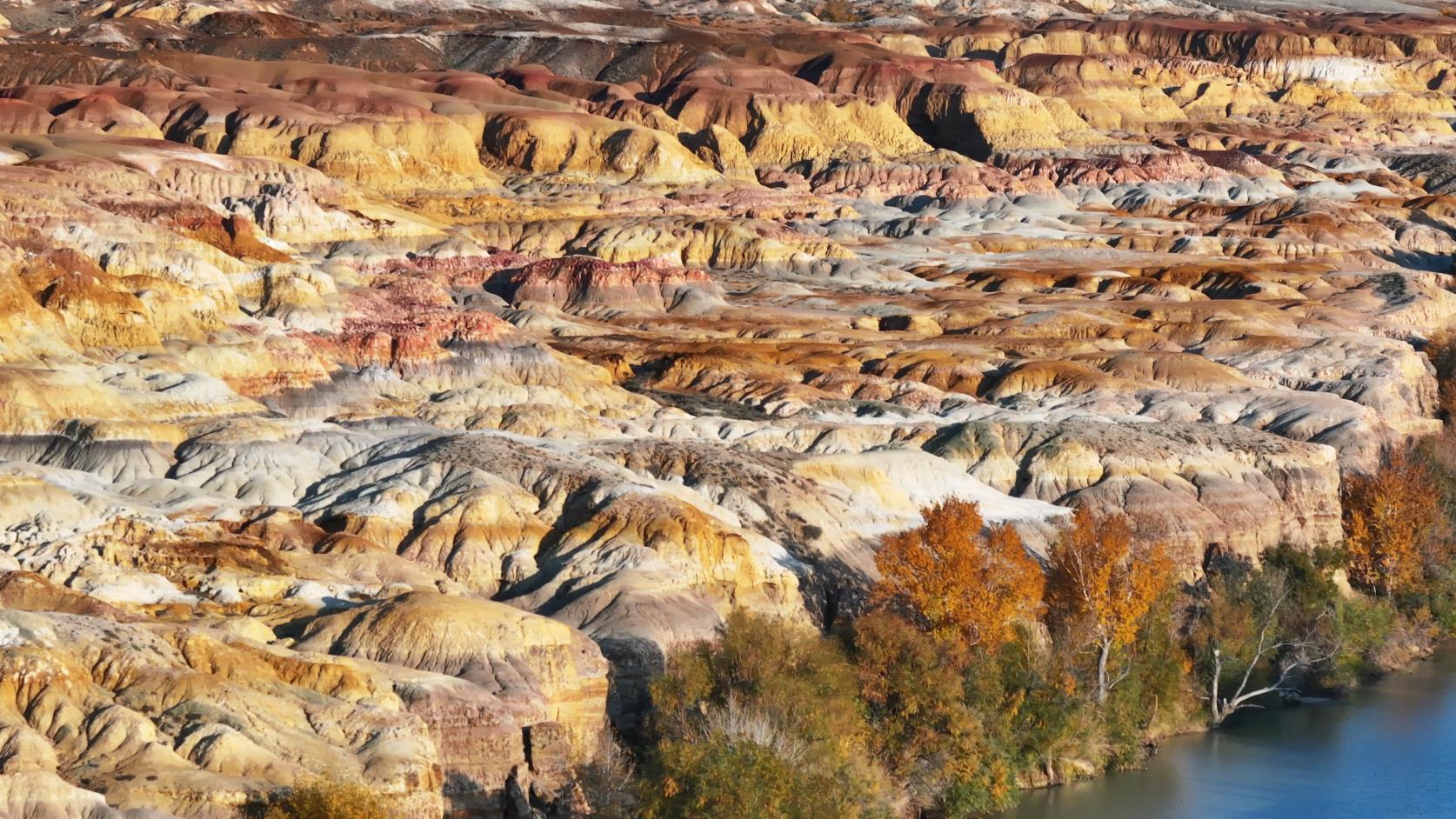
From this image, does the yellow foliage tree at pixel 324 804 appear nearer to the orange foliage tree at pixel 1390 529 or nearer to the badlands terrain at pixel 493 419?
the badlands terrain at pixel 493 419

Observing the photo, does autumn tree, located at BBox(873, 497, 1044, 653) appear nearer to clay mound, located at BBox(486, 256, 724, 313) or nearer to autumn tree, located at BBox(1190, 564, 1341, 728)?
autumn tree, located at BBox(1190, 564, 1341, 728)

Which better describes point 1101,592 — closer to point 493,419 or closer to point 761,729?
point 761,729

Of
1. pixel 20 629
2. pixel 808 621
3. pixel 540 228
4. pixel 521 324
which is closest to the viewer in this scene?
pixel 20 629

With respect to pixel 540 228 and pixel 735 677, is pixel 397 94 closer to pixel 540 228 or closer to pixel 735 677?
pixel 540 228

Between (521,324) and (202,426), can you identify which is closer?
(202,426)

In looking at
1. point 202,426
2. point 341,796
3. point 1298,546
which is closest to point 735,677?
point 341,796

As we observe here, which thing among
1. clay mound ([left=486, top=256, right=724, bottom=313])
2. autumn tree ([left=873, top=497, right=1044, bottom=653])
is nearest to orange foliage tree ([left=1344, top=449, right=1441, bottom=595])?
autumn tree ([left=873, top=497, right=1044, bottom=653])
